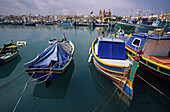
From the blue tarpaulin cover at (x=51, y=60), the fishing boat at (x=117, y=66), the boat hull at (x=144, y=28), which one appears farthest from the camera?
the boat hull at (x=144, y=28)

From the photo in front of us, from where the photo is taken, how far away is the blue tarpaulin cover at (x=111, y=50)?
10.8m

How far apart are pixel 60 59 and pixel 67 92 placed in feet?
13.8

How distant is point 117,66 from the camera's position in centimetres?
834

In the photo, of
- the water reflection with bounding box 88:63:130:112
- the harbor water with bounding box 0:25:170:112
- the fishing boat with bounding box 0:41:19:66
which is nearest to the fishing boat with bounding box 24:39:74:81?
the harbor water with bounding box 0:25:170:112

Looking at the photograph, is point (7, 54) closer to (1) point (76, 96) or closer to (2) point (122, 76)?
(1) point (76, 96)

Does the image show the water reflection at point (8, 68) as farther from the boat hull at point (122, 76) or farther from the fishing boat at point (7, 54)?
the boat hull at point (122, 76)

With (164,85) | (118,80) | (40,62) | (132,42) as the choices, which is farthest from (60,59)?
(164,85)

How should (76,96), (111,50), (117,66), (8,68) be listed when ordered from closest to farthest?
(117,66) → (76,96) → (111,50) → (8,68)

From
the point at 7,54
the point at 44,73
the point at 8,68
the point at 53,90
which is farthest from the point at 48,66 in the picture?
the point at 7,54

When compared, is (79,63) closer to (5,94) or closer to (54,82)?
(54,82)

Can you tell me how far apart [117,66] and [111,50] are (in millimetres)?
3205

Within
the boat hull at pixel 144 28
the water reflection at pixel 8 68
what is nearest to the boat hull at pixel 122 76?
the water reflection at pixel 8 68

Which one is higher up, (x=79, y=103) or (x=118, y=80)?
(x=118, y=80)

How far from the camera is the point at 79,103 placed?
25.4 ft
